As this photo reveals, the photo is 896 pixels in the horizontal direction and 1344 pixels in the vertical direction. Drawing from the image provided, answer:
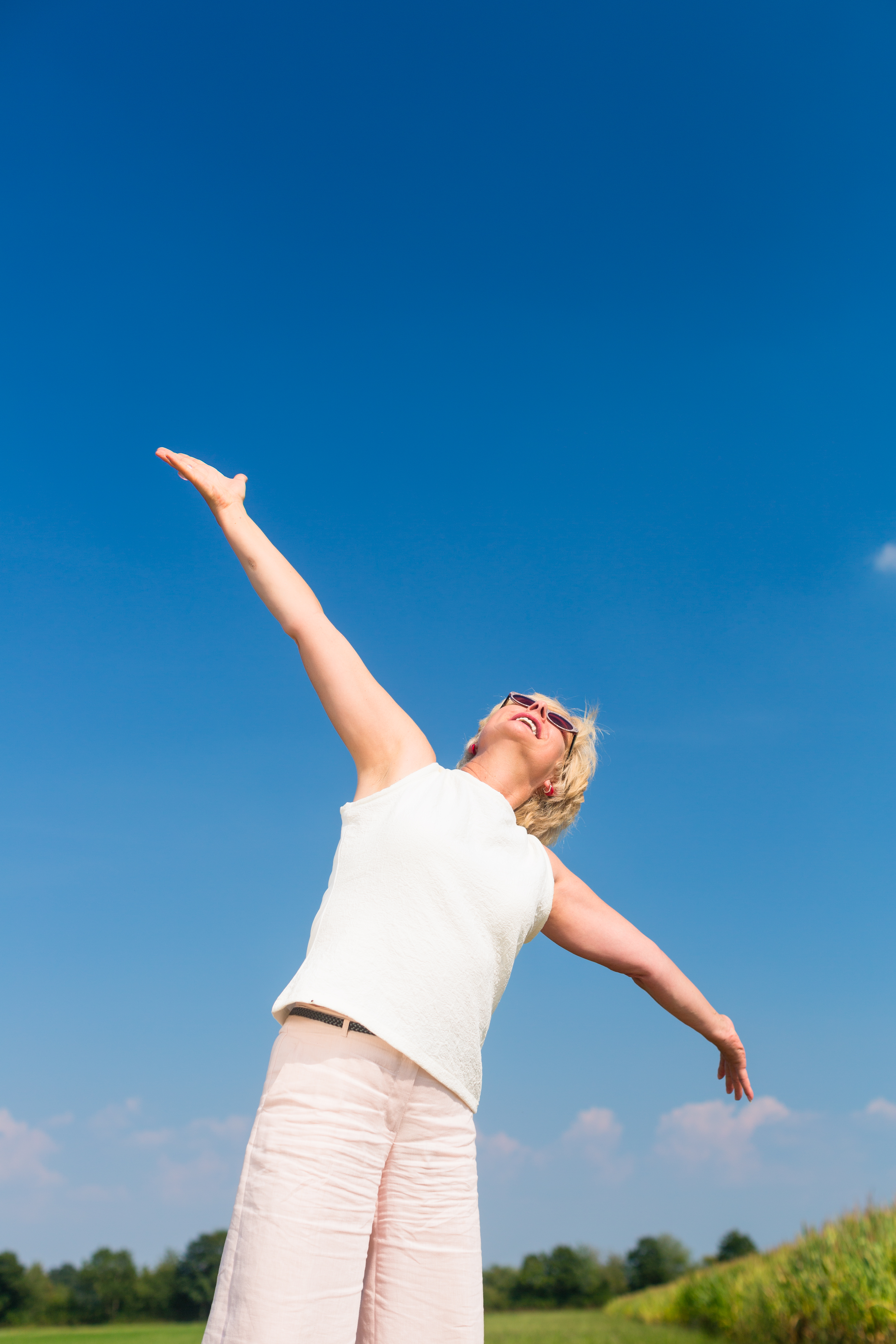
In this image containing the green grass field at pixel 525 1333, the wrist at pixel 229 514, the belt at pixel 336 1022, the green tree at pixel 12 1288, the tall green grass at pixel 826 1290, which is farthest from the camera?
the green tree at pixel 12 1288

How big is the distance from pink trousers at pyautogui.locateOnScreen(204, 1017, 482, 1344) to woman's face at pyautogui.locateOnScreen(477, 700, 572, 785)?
1312 mm

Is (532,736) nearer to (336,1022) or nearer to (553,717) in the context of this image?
(553,717)

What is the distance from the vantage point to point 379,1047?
7.46ft

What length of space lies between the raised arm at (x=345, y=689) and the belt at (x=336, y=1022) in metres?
0.69

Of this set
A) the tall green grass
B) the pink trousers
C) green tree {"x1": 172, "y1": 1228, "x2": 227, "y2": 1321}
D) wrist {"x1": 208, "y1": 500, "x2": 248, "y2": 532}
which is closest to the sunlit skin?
wrist {"x1": 208, "y1": 500, "x2": 248, "y2": 532}

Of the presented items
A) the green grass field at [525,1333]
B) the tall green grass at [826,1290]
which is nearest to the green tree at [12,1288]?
the green grass field at [525,1333]

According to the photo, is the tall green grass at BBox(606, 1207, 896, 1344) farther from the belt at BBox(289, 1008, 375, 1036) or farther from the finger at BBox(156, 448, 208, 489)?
the finger at BBox(156, 448, 208, 489)

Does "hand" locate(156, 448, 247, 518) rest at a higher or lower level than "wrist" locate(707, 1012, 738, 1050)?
higher

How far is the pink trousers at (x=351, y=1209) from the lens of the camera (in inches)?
81.3

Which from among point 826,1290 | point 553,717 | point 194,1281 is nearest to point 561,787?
point 553,717

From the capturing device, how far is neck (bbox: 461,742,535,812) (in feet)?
10.8

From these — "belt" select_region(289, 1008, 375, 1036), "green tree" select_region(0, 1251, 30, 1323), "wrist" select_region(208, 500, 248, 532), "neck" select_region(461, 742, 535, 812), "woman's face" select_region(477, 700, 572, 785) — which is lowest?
"green tree" select_region(0, 1251, 30, 1323)

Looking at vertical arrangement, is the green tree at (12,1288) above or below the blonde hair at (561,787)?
below

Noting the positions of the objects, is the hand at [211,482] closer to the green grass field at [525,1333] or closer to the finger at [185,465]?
the finger at [185,465]
